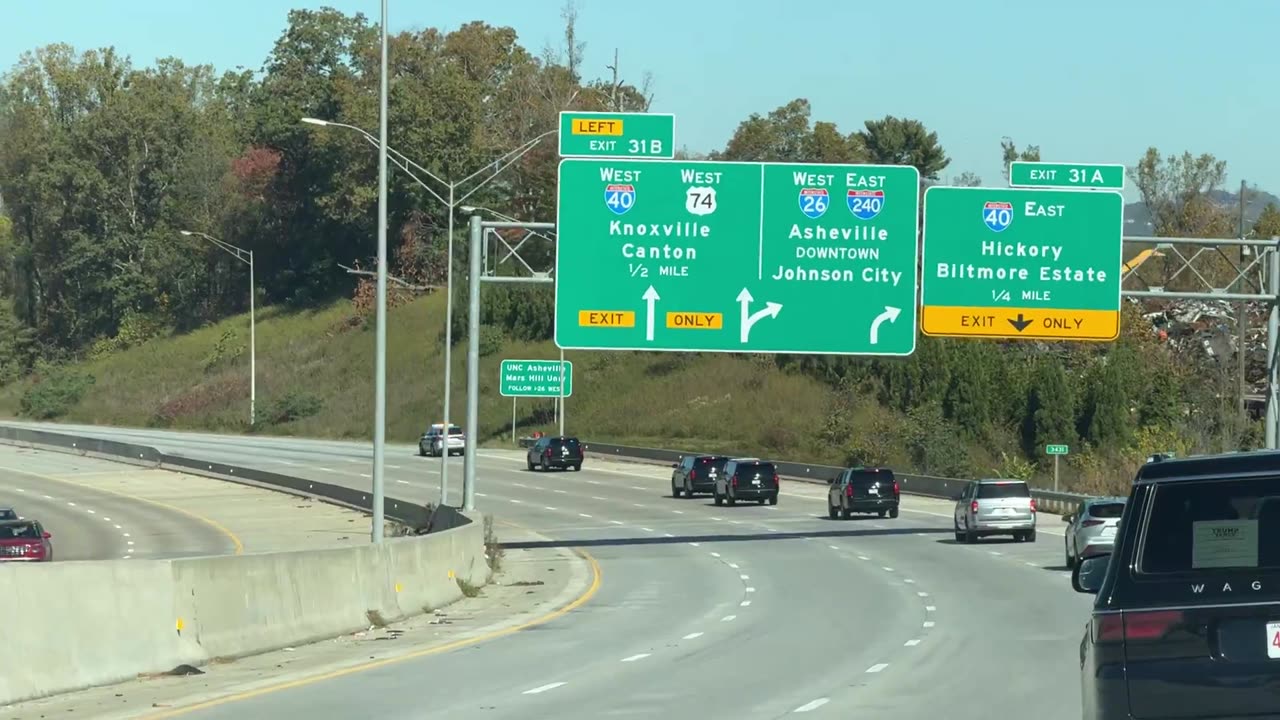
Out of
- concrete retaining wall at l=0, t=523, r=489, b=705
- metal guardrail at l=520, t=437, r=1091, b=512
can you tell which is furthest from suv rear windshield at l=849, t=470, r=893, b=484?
concrete retaining wall at l=0, t=523, r=489, b=705

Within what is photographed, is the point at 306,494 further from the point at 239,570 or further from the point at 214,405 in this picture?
the point at 214,405

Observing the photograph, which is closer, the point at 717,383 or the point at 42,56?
the point at 717,383

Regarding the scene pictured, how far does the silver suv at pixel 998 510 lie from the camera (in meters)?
43.9

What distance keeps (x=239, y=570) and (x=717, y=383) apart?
77.0 meters

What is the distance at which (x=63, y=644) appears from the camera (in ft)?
50.5

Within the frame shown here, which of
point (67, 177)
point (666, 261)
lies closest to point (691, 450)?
point (666, 261)

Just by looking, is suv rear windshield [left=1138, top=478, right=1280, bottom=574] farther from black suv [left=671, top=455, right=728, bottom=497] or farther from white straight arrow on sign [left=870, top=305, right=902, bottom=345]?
black suv [left=671, top=455, right=728, bottom=497]

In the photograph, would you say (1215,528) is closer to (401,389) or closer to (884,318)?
(884,318)

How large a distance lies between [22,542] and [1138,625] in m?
34.9

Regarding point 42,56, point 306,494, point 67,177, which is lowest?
point 306,494

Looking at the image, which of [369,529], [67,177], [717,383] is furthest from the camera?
[67,177]

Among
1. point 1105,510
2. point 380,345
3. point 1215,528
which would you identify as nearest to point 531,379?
point 1105,510

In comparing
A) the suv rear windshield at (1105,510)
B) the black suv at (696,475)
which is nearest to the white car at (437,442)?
the black suv at (696,475)

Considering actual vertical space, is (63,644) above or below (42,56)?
below
